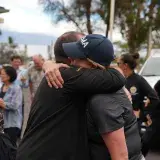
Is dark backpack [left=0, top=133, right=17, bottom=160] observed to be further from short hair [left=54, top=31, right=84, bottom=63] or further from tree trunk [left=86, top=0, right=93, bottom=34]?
tree trunk [left=86, top=0, right=93, bottom=34]

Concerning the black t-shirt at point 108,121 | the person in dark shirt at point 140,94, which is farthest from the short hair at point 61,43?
the person in dark shirt at point 140,94

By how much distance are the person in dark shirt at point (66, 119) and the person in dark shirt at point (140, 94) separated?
137 inches

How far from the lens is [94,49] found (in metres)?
2.15

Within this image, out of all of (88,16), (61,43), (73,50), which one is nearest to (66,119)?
(73,50)

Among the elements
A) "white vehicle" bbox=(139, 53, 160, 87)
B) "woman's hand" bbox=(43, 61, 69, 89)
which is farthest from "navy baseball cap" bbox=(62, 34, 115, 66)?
"white vehicle" bbox=(139, 53, 160, 87)

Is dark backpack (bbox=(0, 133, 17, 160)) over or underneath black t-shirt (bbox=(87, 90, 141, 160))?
underneath

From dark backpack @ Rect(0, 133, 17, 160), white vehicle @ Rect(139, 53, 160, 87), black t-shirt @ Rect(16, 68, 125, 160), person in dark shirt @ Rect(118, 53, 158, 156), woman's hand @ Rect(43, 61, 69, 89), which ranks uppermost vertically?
woman's hand @ Rect(43, 61, 69, 89)

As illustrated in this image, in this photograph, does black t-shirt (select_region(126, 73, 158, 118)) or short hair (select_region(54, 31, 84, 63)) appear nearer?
short hair (select_region(54, 31, 84, 63))

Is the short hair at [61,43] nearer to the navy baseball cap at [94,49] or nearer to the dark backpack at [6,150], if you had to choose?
the navy baseball cap at [94,49]

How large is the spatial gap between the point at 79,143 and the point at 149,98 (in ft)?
11.9

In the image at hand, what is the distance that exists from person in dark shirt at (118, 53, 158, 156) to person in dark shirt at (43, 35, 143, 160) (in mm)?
3357

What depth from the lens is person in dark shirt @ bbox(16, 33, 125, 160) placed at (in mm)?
2145

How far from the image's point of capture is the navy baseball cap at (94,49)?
216cm

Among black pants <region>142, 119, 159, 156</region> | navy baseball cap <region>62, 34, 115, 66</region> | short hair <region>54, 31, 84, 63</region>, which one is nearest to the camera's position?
navy baseball cap <region>62, 34, 115, 66</region>
